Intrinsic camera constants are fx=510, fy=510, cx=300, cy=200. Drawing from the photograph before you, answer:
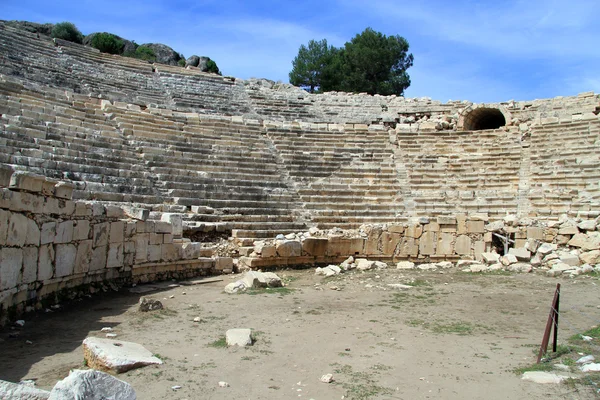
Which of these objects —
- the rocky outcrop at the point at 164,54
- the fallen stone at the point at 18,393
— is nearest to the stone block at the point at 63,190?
the fallen stone at the point at 18,393

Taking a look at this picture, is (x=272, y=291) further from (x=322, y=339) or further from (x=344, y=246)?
(x=344, y=246)

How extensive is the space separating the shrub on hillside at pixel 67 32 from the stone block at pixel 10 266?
87.2 ft

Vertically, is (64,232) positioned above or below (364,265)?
above

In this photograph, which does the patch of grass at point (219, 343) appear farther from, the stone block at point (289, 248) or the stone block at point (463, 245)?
the stone block at point (463, 245)

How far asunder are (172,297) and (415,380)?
4.73 metres

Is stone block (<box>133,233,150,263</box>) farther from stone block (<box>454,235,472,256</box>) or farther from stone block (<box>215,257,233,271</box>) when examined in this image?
stone block (<box>454,235,472,256</box>)

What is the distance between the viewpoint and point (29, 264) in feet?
20.5

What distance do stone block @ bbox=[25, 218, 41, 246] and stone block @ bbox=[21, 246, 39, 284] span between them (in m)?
0.06

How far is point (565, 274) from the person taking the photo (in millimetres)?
10883

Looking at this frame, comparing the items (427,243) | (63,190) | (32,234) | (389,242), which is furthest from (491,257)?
(32,234)

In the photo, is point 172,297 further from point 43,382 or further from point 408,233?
point 408,233

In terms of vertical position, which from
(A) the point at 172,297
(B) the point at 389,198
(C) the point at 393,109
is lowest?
(A) the point at 172,297

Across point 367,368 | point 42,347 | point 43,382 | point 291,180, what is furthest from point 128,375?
point 291,180

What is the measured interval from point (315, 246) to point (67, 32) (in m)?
24.9
